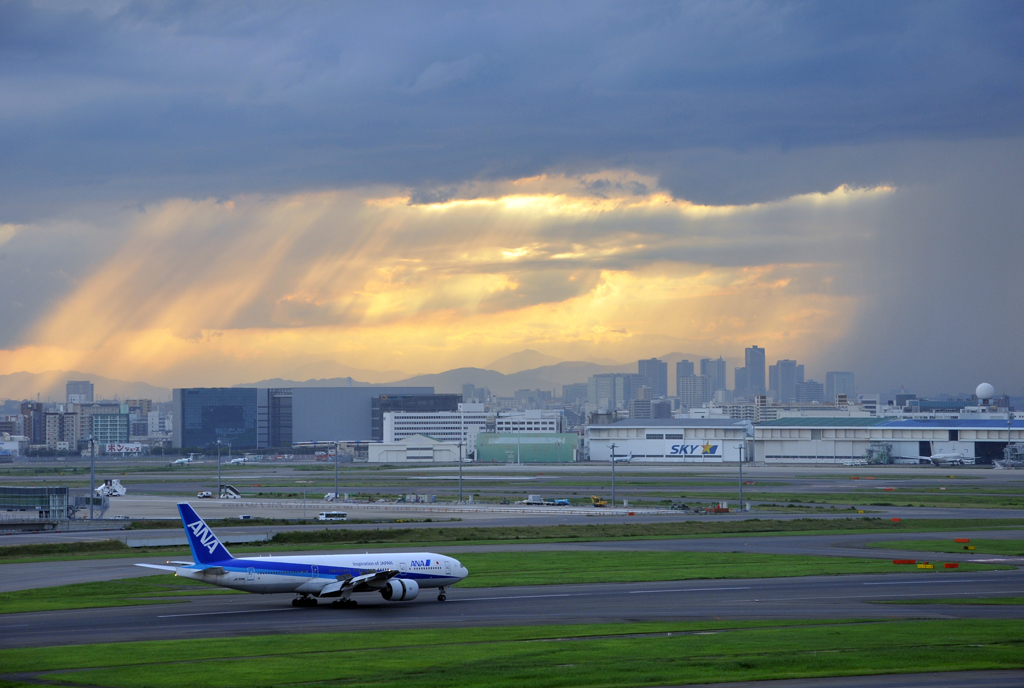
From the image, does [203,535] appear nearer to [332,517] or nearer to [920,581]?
[920,581]

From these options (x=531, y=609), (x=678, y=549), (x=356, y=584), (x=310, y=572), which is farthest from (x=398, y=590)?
(x=678, y=549)

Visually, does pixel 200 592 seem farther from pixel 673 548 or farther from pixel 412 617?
pixel 673 548

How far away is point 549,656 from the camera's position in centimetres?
3931

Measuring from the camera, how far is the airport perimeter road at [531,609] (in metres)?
47.3

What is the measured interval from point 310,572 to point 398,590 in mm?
4829

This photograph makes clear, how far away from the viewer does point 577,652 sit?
4012cm

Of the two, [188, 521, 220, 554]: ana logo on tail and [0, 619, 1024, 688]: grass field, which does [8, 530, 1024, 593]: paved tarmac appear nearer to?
[188, 521, 220, 554]: ana logo on tail

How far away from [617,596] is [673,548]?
27.1 metres

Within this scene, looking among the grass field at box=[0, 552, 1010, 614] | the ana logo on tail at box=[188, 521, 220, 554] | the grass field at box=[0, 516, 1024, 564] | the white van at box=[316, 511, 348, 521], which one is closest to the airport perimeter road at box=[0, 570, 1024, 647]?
the grass field at box=[0, 552, 1010, 614]

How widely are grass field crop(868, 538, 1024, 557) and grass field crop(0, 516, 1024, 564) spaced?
1068 cm

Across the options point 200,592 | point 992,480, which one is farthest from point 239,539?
point 992,480

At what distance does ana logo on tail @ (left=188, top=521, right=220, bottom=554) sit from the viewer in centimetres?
5172

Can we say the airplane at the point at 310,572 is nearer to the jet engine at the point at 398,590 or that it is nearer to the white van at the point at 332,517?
the jet engine at the point at 398,590

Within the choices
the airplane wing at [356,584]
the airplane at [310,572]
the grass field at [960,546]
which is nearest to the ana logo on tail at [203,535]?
the airplane at [310,572]
